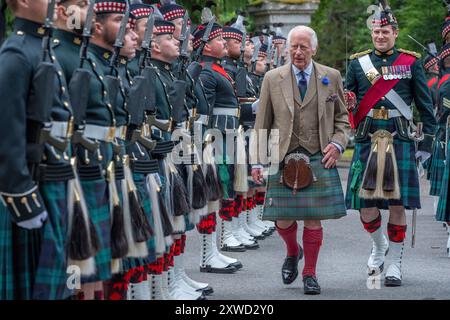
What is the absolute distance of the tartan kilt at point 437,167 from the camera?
40.5 ft

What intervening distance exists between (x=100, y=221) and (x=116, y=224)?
13.4 inches

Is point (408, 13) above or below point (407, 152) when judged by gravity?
Answer: above

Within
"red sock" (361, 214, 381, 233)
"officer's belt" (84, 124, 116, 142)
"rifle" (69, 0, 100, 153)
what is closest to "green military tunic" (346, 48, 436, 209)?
"red sock" (361, 214, 381, 233)

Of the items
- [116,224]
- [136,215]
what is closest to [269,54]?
[136,215]

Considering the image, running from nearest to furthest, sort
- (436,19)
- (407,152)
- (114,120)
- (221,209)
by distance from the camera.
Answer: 1. (114,120)
2. (407,152)
3. (221,209)
4. (436,19)

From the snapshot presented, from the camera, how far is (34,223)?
5.22 metres

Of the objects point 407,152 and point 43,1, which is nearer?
point 43,1

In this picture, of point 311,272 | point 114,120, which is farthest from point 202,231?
point 114,120

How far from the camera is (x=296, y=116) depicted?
867 centimetres

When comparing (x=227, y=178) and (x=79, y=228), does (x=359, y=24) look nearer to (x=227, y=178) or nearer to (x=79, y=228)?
(x=227, y=178)

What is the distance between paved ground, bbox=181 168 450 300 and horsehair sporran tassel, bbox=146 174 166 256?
1554 mm

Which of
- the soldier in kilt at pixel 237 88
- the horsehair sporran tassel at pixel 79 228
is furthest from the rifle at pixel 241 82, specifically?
the horsehair sporran tassel at pixel 79 228
